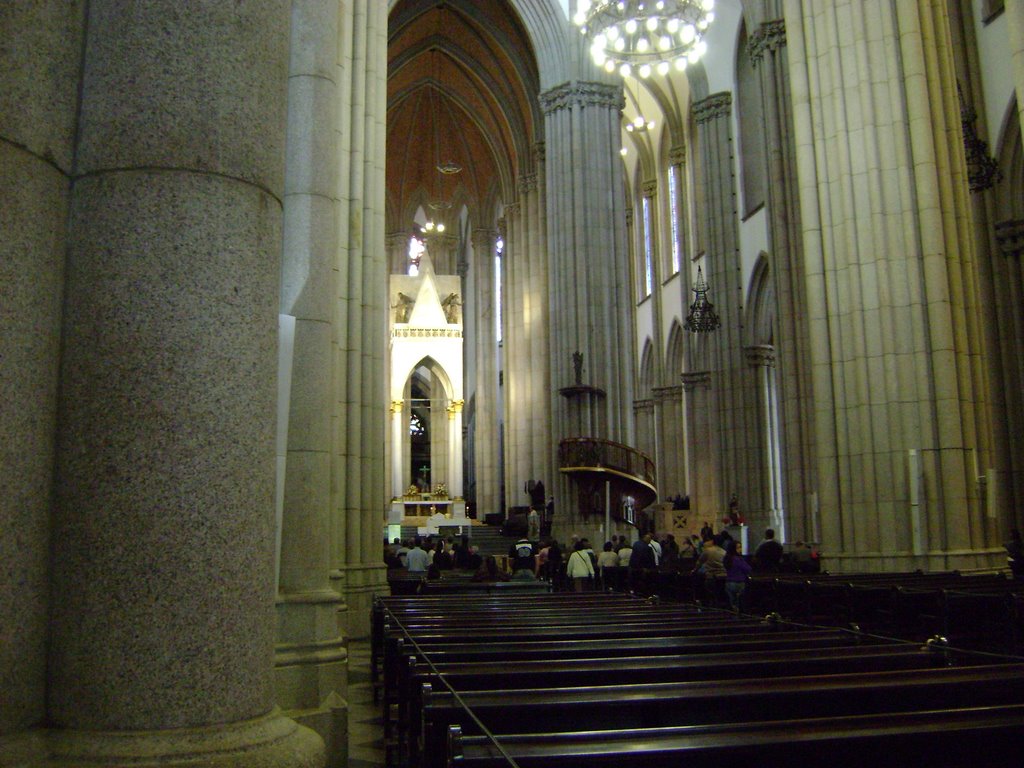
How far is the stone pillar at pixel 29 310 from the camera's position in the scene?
2283 mm

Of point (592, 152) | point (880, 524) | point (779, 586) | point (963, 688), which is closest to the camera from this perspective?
point (963, 688)

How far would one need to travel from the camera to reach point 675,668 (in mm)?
3967

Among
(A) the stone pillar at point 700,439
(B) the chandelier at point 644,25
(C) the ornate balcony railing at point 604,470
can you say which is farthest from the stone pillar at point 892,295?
(A) the stone pillar at point 700,439

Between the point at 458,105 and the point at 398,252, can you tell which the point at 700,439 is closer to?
the point at 458,105

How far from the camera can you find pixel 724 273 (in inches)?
1029

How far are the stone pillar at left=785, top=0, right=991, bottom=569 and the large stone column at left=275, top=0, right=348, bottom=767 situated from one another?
8.33m

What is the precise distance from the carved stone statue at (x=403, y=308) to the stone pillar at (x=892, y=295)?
27555 millimetres

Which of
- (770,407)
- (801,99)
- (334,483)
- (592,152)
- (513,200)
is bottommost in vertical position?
(334,483)

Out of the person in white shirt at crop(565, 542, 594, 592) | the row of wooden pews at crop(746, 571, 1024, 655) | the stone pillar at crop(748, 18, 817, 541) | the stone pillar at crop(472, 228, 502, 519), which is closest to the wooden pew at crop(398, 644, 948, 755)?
the row of wooden pews at crop(746, 571, 1024, 655)

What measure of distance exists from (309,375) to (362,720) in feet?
9.27

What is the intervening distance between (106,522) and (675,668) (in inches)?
99.5

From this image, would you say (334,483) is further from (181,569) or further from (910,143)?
(910,143)

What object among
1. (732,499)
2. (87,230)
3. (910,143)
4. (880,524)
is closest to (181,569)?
(87,230)

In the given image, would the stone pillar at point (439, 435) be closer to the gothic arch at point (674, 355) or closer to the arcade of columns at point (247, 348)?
the gothic arch at point (674, 355)
